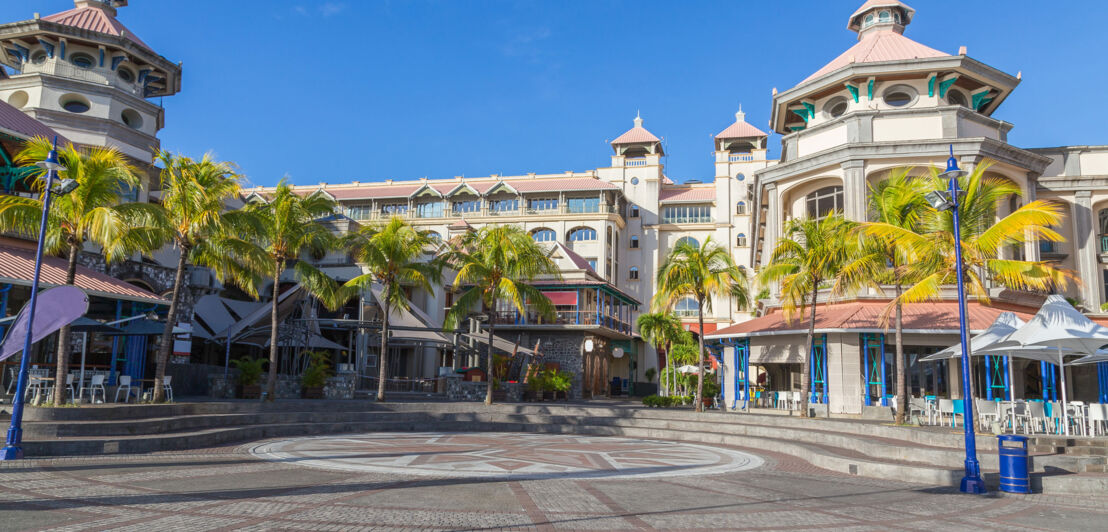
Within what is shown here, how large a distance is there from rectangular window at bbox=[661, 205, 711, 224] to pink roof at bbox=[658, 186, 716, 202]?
0.66 m

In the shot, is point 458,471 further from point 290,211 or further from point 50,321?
point 290,211

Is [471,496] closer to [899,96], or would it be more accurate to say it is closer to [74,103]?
[899,96]

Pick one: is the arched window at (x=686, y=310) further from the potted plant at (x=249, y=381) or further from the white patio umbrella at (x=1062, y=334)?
the white patio umbrella at (x=1062, y=334)

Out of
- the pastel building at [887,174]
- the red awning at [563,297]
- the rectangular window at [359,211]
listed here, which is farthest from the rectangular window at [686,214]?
the pastel building at [887,174]

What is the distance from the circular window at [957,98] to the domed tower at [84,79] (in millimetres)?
30450

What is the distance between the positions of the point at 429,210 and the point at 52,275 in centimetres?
4197

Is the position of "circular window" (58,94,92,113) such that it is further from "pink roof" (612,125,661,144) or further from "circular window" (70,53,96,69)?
"pink roof" (612,125,661,144)

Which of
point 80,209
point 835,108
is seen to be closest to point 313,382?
point 80,209

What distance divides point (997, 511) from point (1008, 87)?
24.9 m

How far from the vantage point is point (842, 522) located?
8.82 metres

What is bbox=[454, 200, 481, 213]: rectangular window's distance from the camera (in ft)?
196

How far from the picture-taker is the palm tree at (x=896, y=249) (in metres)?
18.6

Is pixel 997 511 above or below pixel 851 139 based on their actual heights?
below

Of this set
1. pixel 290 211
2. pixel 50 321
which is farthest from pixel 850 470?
pixel 290 211
